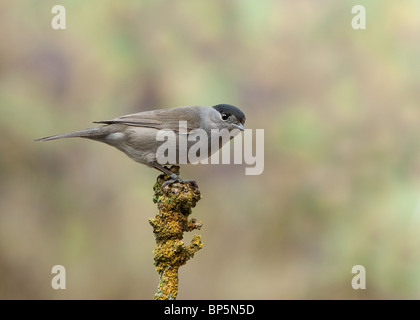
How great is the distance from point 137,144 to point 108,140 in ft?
0.79

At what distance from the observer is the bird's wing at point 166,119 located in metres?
4.52

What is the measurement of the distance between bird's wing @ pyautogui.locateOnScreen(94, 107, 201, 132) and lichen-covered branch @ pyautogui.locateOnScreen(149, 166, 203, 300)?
2.92 feet

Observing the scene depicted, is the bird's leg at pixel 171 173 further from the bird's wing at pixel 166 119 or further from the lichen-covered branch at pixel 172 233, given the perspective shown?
the bird's wing at pixel 166 119

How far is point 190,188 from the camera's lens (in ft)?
12.3

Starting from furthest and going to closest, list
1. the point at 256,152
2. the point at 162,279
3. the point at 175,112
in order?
the point at 256,152 → the point at 175,112 → the point at 162,279

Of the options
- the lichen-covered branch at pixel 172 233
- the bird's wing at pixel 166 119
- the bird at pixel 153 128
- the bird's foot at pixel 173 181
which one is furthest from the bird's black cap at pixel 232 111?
the lichen-covered branch at pixel 172 233

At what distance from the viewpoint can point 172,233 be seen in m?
3.67

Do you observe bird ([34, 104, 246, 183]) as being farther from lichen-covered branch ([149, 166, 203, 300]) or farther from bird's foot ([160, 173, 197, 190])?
lichen-covered branch ([149, 166, 203, 300])

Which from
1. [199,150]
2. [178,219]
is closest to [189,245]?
[178,219]

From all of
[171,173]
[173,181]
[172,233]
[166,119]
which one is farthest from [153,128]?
[172,233]

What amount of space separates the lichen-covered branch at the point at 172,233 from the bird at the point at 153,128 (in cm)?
62

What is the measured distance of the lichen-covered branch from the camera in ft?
12.0

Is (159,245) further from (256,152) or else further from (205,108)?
(256,152)

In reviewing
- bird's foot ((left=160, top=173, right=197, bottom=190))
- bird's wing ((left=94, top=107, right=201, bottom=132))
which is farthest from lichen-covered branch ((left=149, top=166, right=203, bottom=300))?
bird's wing ((left=94, top=107, right=201, bottom=132))
